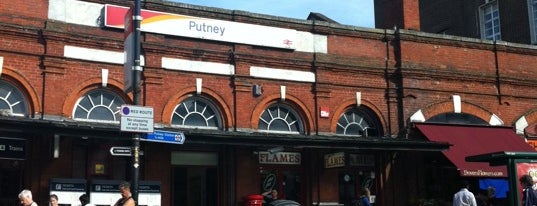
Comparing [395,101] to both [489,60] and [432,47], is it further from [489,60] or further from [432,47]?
[489,60]

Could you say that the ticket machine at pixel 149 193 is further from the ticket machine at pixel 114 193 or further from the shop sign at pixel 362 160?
the shop sign at pixel 362 160

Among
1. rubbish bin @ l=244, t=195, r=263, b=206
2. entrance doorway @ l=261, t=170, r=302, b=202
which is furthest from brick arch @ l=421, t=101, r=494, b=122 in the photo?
rubbish bin @ l=244, t=195, r=263, b=206

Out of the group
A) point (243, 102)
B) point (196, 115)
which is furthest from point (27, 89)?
point (243, 102)

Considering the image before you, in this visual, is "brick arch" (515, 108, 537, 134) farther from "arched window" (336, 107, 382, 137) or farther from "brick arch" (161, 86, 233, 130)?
"brick arch" (161, 86, 233, 130)

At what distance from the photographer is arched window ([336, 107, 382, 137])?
786 inches

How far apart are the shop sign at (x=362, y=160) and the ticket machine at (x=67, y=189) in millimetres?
7842

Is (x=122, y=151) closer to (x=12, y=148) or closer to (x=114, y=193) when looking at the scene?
(x=114, y=193)

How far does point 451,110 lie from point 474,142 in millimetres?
1356

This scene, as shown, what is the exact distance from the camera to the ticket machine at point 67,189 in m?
15.1

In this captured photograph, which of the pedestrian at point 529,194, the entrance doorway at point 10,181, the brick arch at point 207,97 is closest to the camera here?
the pedestrian at point 529,194

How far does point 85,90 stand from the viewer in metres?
16.7

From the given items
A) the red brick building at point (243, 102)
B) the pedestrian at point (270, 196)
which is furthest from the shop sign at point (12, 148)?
the pedestrian at point (270, 196)

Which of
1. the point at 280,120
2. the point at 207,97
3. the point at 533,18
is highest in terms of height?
the point at 533,18

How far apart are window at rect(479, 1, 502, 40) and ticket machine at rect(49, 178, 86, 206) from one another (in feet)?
71.1
